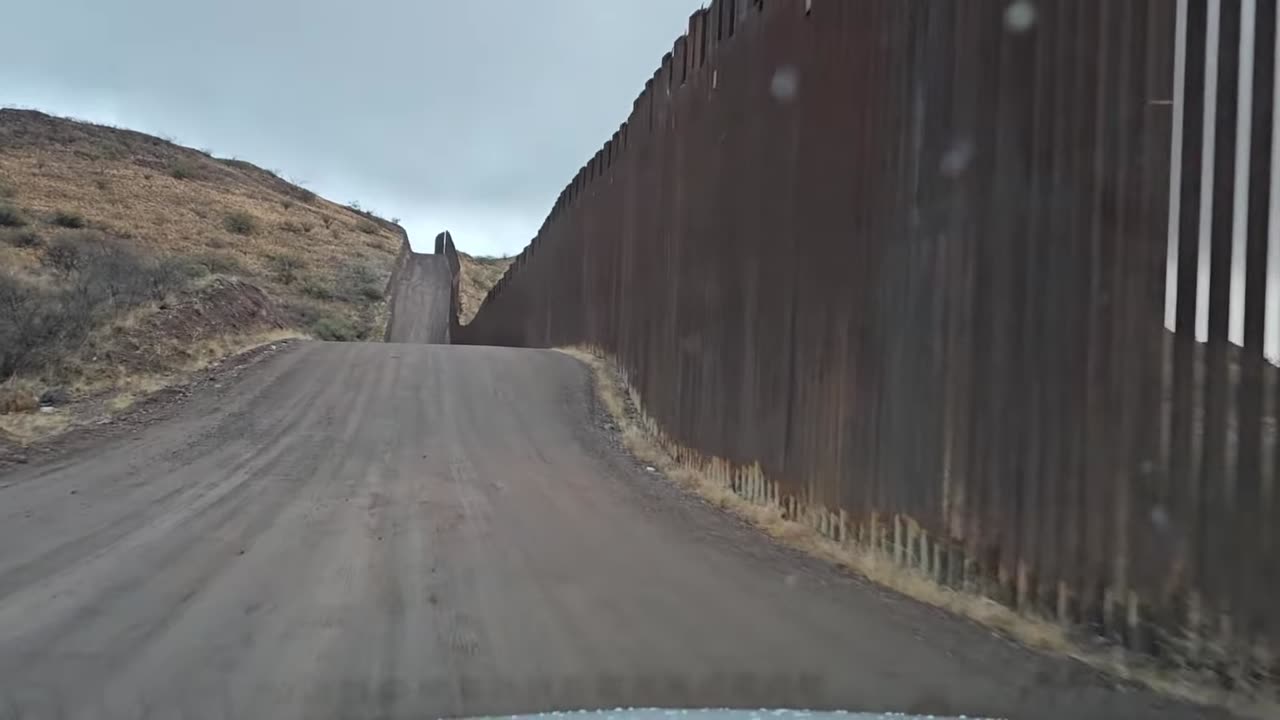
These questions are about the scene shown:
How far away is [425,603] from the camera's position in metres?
5.82

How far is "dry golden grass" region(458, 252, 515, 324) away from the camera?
55.1m

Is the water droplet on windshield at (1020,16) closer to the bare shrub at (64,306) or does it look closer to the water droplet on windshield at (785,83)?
the water droplet on windshield at (785,83)

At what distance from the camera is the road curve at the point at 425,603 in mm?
4348

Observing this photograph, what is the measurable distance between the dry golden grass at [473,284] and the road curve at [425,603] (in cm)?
4227

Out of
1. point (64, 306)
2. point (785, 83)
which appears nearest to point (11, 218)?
point (64, 306)

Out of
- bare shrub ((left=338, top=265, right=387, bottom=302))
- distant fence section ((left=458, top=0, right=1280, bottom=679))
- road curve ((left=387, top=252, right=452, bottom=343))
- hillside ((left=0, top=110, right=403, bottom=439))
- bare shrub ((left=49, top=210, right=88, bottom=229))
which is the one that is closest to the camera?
distant fence section ((left=458, top=0, right=1280, bottom=679))

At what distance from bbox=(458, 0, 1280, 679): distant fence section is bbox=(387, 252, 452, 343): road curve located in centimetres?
3367

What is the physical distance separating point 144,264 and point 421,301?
1068 inches

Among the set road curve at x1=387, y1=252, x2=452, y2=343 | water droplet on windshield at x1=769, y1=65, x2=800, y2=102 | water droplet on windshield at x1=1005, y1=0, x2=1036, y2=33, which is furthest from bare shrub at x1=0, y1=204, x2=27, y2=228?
water droplet on windshield at x1=1005, y1=0, x2=1036, y2=33

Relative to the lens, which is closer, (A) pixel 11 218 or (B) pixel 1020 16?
(B) pixel 1020 16

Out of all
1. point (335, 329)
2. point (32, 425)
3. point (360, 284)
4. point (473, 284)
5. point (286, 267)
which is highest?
point (473, 284)

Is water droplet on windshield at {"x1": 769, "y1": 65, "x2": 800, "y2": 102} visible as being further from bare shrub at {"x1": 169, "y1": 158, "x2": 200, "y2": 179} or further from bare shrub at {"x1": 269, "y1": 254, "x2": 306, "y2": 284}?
bare shrub at {"x1": 169, "y1": 158, "x2": 200, "y2": 179}

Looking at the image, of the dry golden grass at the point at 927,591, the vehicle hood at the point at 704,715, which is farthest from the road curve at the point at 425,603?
the vehicle hood at the point at 704,715

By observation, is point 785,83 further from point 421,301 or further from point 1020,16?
point 421,301
